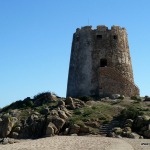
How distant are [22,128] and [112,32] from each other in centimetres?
1749

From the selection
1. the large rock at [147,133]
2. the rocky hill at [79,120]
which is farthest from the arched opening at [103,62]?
the large rock at [147,133]

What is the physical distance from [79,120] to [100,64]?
12.9 m

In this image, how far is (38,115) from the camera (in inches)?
1358

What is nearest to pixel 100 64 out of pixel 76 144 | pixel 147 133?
pixel 147 133

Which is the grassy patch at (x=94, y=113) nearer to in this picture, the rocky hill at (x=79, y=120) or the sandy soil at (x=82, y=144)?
the rocky hill at (x=79, y=120)

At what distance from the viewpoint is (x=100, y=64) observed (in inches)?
1724

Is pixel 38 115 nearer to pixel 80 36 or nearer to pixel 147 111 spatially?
pixel 147 111

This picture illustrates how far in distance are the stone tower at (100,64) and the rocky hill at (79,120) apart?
14.5 feet

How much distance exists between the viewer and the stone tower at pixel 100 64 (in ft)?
140

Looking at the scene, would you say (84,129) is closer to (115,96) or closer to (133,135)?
(133,135)

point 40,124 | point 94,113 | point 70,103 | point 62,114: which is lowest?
point 40,124

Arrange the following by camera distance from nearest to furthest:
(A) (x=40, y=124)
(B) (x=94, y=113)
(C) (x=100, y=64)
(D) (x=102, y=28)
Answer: (A) (x=40, y=124), (B) (x=94, y=113), (C) (x=100, y=64), (D) (x=102, y=28)

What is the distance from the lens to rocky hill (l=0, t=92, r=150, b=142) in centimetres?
3072

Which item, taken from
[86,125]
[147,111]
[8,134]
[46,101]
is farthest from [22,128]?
[147,111]
